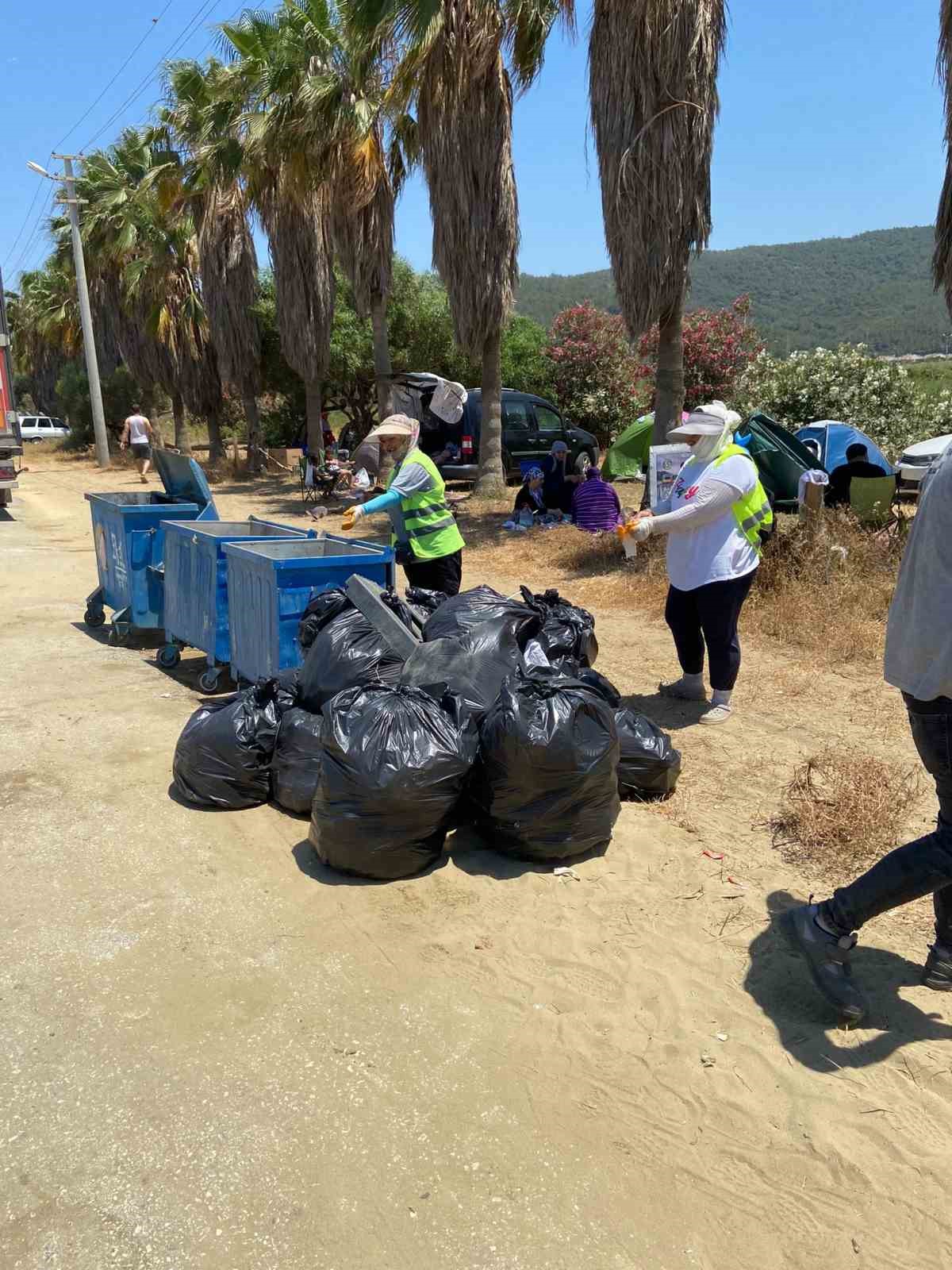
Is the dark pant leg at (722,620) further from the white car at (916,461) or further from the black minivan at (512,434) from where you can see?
the black minivan at (512,434)

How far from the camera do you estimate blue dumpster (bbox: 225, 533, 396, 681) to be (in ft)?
17.5

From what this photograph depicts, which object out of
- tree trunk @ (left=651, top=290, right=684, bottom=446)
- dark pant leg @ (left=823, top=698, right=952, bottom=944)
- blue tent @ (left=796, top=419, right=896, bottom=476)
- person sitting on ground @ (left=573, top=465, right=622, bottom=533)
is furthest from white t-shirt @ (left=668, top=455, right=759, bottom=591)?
blue tent @ (left=796, top=419, right=896, bottom=476)

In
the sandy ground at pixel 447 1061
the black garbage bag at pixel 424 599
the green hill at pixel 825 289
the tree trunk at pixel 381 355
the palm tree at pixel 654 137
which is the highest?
the green hill at pixel 825 289

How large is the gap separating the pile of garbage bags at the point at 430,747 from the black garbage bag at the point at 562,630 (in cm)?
8

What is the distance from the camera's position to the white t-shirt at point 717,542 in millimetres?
5000

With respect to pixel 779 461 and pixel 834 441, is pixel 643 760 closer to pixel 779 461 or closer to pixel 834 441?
pixel 779 461

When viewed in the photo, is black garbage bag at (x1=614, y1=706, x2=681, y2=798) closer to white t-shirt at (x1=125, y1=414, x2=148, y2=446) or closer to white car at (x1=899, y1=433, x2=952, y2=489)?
white car at (x1=899, y1=433, x2=952, y2=489)

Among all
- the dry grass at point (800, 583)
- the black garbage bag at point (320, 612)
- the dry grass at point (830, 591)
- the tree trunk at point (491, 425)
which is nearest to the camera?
the black garbage bag at point (320, 612)

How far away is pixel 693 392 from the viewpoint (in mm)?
22359

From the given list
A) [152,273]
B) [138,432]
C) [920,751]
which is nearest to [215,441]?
[138,432]

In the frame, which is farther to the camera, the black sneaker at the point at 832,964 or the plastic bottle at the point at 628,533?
the plastic bottle at the point at 628,533

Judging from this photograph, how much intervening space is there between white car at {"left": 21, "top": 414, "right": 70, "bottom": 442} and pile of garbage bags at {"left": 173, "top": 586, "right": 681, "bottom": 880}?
145 ft

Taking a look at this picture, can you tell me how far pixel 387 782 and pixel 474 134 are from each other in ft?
41.7

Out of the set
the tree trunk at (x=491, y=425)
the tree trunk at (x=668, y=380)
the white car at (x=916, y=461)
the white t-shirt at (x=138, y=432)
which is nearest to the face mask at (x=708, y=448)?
the white car at (x=916, y=461)
